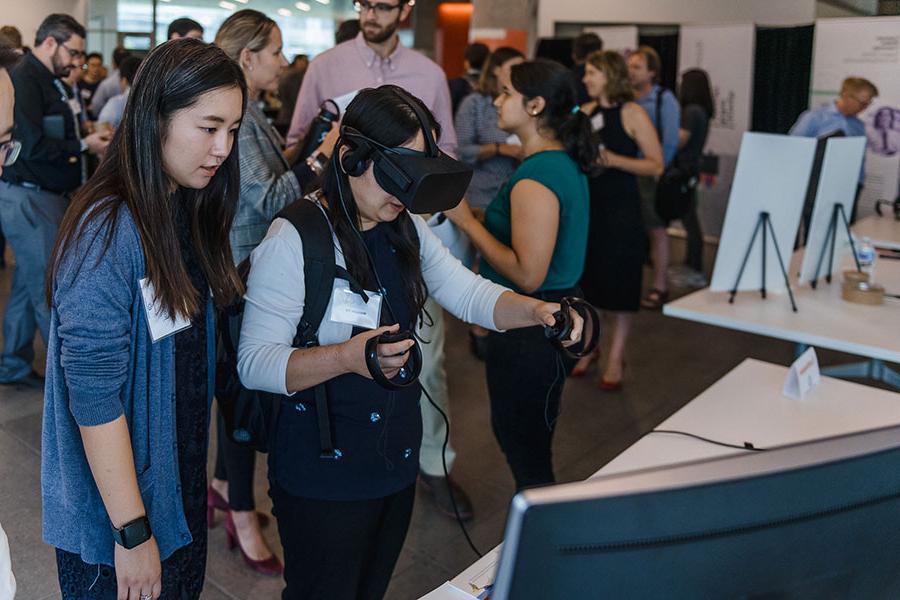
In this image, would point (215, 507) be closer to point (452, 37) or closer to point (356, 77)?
point (356, 77)

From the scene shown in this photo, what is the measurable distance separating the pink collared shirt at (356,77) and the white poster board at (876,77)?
3.65 meters

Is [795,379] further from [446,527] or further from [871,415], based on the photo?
[446,527]

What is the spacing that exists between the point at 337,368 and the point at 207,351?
246 millimetres

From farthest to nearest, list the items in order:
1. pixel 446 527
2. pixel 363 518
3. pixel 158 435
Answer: pixel 446 527, pixel 363 518, pixel 158 435

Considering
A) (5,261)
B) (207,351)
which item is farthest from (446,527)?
(5,261)

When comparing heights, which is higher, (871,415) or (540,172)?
(540,172)

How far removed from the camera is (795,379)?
85.2 inches

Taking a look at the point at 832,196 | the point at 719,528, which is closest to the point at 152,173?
the point at 719,528

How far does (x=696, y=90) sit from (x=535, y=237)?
14.6 ft

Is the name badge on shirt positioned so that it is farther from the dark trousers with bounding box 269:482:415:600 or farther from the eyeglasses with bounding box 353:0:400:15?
the dark trousers with bounding box 269:482:415:600

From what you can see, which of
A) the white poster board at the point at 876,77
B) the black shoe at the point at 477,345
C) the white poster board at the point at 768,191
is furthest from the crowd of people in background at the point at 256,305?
the white poster board at the point at 876,77

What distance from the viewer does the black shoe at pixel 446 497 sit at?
2.88 metres

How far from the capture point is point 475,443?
344 cm

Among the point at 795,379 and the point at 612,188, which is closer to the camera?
the point at 795,379
